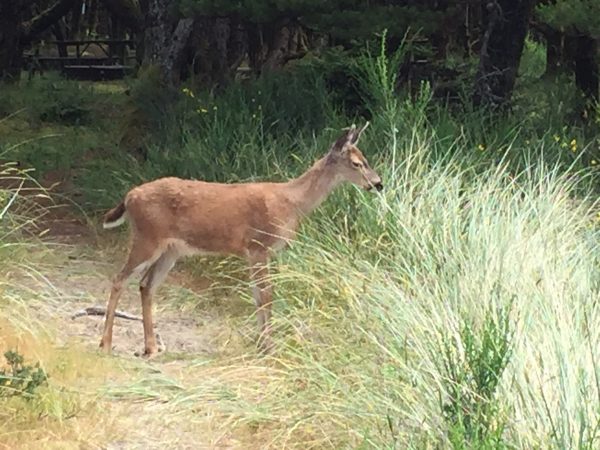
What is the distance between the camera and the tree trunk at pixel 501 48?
1114 cm

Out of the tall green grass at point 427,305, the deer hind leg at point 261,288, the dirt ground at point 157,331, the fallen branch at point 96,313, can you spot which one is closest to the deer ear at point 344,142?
the tall green grass at point 427,305

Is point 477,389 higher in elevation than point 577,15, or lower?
lower

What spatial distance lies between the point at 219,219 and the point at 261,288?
1.57 feet

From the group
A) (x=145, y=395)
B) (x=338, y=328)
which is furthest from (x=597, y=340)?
(x=145, y=395)

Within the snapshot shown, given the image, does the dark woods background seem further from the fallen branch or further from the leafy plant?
the leafy plant

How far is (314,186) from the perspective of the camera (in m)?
7.21

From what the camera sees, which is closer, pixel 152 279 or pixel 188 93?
pixel 152 279

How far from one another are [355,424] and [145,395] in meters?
1.39

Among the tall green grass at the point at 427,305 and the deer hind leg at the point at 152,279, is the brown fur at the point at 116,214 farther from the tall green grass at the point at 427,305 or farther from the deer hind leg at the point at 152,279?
the tall green grass at the point at 427,305

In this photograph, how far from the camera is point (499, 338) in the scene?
431 centimetres

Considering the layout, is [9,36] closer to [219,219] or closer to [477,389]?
[219,219]

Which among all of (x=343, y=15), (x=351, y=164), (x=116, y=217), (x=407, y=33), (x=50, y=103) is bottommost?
(x=50, y=103)

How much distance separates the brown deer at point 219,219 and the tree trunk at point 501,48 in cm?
419

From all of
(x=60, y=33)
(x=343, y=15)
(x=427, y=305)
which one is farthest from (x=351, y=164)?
(x=60, y=33)
